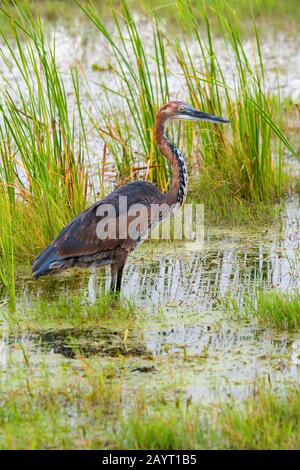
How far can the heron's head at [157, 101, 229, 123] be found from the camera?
6125 millimetres

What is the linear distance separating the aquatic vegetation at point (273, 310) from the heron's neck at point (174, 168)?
95 centimetres

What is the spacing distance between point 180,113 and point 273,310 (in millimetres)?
1723

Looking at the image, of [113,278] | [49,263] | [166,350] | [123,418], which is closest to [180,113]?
[113,278]

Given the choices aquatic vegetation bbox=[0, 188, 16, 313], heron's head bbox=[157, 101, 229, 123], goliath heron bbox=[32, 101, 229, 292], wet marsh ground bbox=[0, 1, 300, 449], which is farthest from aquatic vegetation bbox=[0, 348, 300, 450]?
heron's head bbox=[157, 101, 229, 123]

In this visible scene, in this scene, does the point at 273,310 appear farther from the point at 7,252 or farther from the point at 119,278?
the point at 7,252

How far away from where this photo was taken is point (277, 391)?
13.7 feet

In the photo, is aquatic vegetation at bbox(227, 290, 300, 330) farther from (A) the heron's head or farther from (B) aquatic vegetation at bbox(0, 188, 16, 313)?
(A) the heron's head

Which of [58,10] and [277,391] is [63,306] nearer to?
[277,391]

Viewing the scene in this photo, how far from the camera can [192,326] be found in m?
5.17

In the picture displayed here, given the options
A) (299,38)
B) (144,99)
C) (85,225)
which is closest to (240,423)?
(85,225)

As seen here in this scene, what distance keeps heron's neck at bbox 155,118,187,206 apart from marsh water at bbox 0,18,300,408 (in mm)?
527

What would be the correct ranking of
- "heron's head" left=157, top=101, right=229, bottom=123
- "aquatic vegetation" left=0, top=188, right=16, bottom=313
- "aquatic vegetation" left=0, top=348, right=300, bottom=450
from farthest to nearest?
"heron's head" left=157, top=101, right=229, bottom=123 < "aquatic vegetation" left=0, top=188, right=16, bottom=313 < "aquatic vegetation" left=0, top=348, right=300, bottom=450

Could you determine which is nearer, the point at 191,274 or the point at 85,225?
the point at 85,225

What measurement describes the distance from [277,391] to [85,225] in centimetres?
187
